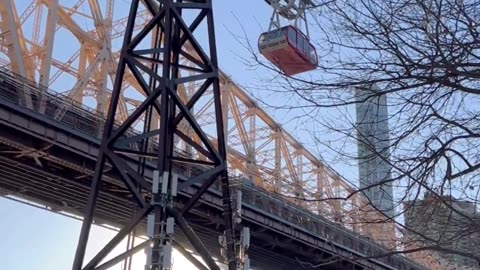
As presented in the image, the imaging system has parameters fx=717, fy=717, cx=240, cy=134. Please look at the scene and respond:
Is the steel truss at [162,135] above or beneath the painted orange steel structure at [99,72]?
beneath

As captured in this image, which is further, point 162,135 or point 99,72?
point 99,72

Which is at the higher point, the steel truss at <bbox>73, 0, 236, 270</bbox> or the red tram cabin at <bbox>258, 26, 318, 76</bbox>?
the red tram cabin at <bbox>258, 26, 318, 76</bbox>

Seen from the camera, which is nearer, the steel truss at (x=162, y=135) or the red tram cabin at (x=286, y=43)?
the steel truss at (x=162, y=135)

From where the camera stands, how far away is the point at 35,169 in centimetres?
2200

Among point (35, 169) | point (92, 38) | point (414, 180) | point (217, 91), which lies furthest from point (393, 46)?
point (92, 38)

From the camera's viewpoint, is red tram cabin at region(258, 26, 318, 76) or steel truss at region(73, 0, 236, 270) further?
red tram cabin at region(258, 26, 318, 76)

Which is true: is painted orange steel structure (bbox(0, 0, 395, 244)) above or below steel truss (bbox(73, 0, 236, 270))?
above

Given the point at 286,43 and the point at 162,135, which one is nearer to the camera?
the point at 162,135

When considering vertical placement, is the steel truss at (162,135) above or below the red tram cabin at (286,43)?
below

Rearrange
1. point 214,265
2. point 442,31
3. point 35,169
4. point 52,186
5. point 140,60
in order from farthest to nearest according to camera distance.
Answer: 1. point 52,186
2. point 35,169
3. point 140,60
4. point 214,265
5. point 442,31

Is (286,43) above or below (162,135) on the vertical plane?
above

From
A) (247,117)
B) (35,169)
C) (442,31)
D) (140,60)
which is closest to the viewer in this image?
(442,31)

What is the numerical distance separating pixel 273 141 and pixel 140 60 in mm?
34687

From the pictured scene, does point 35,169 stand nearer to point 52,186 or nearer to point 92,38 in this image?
point 52,186
